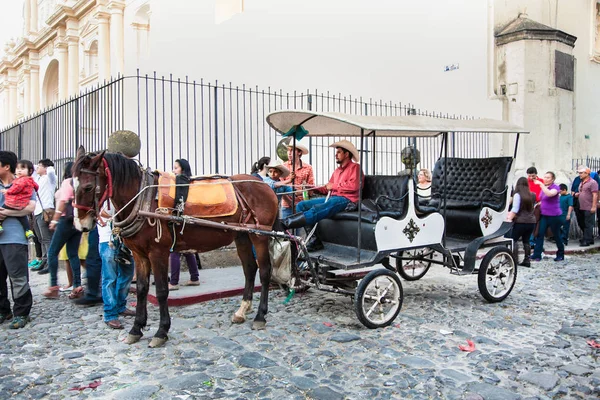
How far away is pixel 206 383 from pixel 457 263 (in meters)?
3.88

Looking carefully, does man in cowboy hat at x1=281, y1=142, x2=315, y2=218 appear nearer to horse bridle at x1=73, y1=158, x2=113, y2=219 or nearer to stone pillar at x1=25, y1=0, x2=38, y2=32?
horse bridle at x1=73, y1=158, x2=113, y2=219

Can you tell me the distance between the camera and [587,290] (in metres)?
7.19

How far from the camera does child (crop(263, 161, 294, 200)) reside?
7047mm

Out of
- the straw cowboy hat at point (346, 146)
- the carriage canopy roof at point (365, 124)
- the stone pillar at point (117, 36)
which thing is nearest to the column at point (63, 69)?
the stone pillar at point (117, 36)

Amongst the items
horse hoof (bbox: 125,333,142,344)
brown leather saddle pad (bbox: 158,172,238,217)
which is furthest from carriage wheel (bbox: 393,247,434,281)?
horse hoof (bbox: 125,333,142,344)

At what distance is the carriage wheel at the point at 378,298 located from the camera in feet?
→ 17.1

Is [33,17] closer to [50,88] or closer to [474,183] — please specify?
[50,88]

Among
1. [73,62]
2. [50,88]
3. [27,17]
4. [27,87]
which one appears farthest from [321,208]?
[27,17]

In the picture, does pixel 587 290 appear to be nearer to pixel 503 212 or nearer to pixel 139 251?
pixel 503 212

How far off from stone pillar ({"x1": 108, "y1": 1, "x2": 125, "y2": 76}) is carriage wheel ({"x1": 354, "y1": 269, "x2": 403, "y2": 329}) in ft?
50.8

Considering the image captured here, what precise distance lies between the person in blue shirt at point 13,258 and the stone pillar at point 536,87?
12.3 m

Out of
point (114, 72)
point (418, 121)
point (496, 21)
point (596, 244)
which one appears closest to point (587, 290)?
point (418, 121)

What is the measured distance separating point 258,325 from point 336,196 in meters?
1.79

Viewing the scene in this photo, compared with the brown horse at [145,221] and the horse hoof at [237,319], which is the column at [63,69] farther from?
the horse hoof at [237,319]
